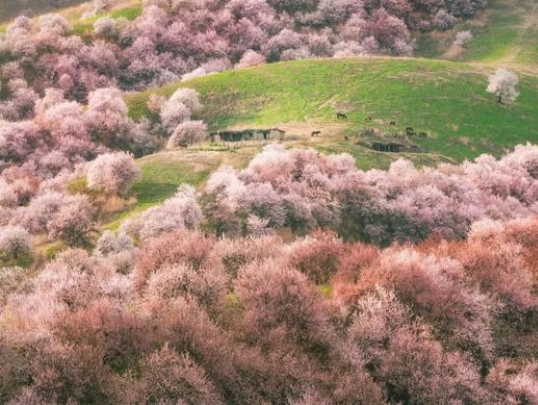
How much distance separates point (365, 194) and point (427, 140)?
2166cm

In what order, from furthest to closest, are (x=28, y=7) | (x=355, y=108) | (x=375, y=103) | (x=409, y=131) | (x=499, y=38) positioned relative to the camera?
(x=28, y=7) → (x=499, y=38) → (x=375, y=103) → (x=355, y=108) → (x=409, y=131)

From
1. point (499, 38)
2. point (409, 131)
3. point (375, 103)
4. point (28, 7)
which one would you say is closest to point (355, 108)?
point (375, 103)

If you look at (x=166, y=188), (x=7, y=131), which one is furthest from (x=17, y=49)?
(x=166, y=188)

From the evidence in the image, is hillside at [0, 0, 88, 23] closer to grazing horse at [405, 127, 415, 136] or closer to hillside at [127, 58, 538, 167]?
hillside at [127, 58, 538, 167]

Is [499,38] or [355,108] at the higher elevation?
[355,108]

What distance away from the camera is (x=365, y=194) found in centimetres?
5459

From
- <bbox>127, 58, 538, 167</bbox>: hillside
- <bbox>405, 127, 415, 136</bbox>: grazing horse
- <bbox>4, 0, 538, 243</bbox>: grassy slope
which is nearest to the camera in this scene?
<bbox>4, 0, 538, 243</bbox>: grassy slope

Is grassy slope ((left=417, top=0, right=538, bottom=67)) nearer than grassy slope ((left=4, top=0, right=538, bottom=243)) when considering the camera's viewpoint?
No

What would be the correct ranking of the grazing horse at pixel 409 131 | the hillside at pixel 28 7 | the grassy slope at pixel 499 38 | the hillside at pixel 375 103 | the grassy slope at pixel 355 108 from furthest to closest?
the hillside at pixel 28 7
the grassy slope at pixel 499 38
the hillside at pixel 375 103
the grazing horse at pixel 409 131
the grassy slope at pixel 355 108

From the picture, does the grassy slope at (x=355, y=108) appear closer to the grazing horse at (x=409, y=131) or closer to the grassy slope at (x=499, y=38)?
the grazing horse at (x=409, y=131)

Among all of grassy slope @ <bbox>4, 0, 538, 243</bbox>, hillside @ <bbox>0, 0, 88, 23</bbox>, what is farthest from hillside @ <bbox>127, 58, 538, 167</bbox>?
hillside @ <bbox>0, 0, 88, 23</bbox>

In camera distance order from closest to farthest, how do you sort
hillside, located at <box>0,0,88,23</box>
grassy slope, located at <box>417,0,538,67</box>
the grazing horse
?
the grazing horse, grassy slope, located at <box>417,0,538,67</box>, hillside, located at <box>0,0,88,23</box>

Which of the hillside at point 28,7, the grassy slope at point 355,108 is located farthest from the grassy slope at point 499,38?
the hillside at point 28,7

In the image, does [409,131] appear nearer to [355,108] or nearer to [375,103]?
[375,103]
